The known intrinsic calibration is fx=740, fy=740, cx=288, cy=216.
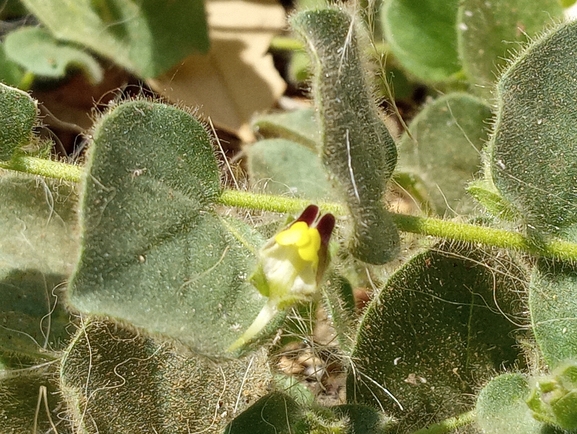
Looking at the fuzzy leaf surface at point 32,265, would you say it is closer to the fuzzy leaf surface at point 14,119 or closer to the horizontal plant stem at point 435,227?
the fuzzy leaf surface at point 14,119

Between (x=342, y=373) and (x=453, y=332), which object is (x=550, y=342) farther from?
(x=342, y=373)

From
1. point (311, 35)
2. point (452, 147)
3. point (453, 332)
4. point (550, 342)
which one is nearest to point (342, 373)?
point (453, 332)

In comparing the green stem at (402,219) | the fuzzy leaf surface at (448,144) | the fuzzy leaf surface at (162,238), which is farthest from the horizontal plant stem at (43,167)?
the fuzzy leaf surface at (448,144)

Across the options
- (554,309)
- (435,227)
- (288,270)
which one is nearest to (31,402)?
(288,270)

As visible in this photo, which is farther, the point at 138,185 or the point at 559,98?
the point at 559,98

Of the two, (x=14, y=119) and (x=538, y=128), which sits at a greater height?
(x=538, y=128)

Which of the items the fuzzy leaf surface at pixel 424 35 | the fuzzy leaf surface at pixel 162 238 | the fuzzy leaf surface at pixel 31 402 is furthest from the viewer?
the fuzzy leaf surface at pixel 424 35

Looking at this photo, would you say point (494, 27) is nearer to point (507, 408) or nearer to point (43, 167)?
point (507, 408)
